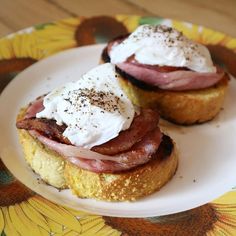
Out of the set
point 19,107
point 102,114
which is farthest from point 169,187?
point 19,107

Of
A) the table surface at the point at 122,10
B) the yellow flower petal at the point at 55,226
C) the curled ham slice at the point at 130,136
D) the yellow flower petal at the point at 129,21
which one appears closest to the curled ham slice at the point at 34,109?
the curled ham slice at the point at 130,136

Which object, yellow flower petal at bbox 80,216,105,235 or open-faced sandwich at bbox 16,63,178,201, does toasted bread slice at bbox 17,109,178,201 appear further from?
yellow flower petal at bbox 80,216,105,235

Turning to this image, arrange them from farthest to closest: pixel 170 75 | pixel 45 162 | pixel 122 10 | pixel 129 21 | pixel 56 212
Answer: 1. pixel 122 10
2. pixel 129 21
3. pixel 170 75
4. pixel 45 162
5. pixel 56 212

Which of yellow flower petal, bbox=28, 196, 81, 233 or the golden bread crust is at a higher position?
the golden bread crust

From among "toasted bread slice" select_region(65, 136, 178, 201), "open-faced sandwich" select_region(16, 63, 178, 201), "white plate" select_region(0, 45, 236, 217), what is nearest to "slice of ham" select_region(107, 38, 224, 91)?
"white plate" select_region(0, 45, 236, 217)

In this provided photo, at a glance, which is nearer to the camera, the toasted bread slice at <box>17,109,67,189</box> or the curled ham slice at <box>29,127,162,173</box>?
the curled ham slice at <box>29,127,162,173</box>

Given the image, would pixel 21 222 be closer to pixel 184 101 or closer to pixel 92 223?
pixel 92 223

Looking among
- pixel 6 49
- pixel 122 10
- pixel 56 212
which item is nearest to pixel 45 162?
pixel 56 212
